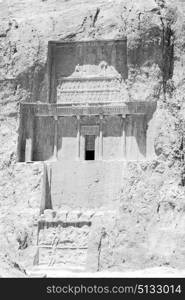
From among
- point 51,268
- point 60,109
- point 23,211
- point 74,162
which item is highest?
point 60,109

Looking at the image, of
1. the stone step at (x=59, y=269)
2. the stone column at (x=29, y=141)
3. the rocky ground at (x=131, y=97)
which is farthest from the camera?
the stone column at (x=29, y=141)

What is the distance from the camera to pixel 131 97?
33.6 metres

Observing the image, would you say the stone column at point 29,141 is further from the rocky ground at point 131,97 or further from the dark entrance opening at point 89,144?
the dark entrance opening at point 89,144

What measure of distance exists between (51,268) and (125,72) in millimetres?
9068

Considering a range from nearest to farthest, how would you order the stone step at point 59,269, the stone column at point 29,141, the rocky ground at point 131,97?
1. the stone step at point 59,269
2. the rocky ground at point 131,97
3. the stone column at point 29,141

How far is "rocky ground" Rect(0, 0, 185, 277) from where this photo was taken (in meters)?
31.1

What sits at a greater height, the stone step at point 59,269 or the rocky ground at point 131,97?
the rocky ground at point 131,97

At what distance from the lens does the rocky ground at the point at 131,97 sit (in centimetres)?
3109

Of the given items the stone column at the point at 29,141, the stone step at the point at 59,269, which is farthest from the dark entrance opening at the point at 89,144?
the stone step at the point at 59,269

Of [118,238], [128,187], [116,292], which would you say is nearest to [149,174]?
→ [128,187]

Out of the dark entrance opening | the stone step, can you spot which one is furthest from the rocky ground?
the dark entrance opening

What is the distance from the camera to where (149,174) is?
32406 millimetres

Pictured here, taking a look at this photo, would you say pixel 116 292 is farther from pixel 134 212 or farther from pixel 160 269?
pixel 134 212

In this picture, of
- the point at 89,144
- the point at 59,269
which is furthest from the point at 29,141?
the point at 59,269
